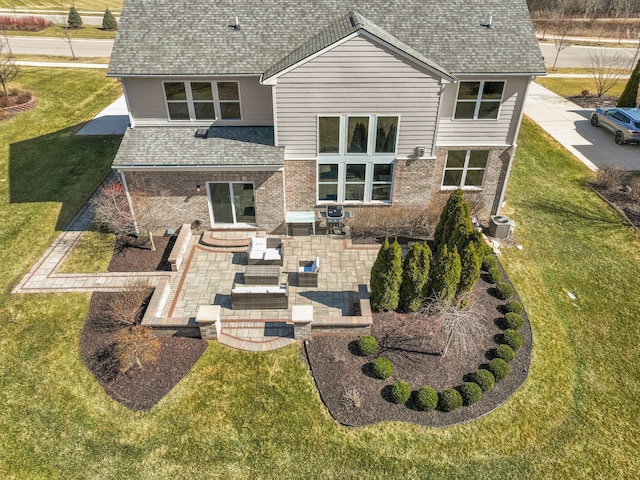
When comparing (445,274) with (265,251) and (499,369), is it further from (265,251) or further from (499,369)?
(265,251)

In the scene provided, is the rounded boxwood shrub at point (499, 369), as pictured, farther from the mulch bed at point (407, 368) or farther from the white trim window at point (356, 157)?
the white trim window at point (356, 157)

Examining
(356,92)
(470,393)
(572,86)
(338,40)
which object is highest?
(338,40)

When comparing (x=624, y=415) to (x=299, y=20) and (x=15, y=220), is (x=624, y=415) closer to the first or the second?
(x=299, y=20)

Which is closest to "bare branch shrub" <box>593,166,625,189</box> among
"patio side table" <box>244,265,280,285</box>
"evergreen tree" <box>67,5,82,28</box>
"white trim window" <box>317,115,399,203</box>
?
"white trim window" <box>317,115,399,203</box>

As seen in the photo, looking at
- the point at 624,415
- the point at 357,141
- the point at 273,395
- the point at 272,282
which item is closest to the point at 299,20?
the point at 357,141

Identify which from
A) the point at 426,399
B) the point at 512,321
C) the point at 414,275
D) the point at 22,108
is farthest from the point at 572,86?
the point at 22,108

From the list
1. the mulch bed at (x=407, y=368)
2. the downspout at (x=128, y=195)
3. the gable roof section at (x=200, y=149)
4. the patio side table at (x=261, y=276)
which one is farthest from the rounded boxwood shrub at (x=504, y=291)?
the downspout at (x=128, y=195)
